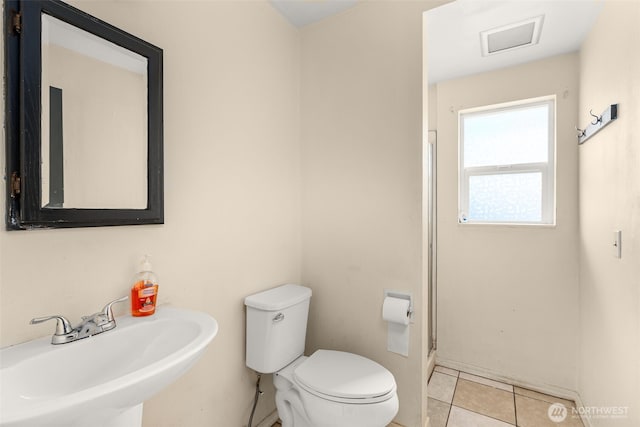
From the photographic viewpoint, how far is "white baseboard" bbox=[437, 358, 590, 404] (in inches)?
81.8

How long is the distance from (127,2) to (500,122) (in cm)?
248

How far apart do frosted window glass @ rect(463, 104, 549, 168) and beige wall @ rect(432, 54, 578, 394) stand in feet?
0.41

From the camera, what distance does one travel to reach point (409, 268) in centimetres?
166

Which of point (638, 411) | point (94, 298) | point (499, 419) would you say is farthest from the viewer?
point (499, 419)

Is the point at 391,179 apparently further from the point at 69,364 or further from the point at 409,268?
the point at 69,364

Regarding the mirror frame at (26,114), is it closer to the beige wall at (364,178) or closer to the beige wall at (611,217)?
the beige wall at (364,178)

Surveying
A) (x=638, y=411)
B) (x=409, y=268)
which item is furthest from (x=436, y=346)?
(x=638, y=411)

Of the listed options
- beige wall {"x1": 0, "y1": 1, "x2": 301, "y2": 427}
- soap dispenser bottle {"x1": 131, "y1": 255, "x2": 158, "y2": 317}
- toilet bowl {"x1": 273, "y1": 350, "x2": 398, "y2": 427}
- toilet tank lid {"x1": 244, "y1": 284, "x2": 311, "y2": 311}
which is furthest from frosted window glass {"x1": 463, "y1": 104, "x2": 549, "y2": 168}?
soap dispenser bottle {"x1": 131, "y1": 255, "x2": 158, "y2": 317}

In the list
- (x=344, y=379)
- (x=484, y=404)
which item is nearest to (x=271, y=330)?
(x=344, y=379)

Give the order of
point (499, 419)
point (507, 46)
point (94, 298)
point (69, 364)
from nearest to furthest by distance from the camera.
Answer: point (69, 364)
point (94, 298)
point (499, 419)
point (507, 46)

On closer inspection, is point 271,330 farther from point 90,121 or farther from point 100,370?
point 90,121

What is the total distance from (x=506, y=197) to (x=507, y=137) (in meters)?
0.47

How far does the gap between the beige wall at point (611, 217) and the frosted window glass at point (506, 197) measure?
1.05 feet

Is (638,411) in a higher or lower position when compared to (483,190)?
lower
